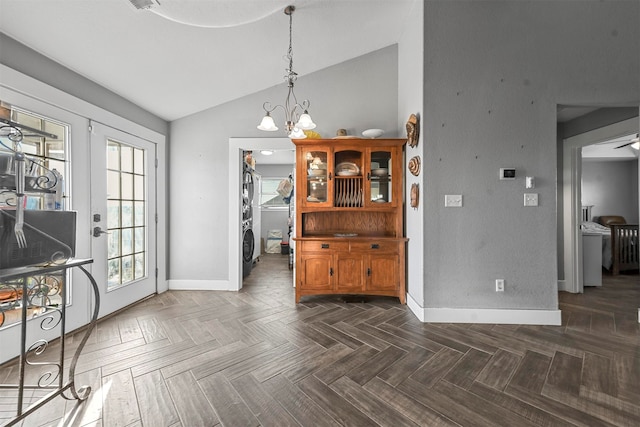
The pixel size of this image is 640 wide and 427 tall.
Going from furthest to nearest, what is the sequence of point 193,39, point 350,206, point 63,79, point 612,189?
point 612,189
point 350,206
point 193,39
point 63,79

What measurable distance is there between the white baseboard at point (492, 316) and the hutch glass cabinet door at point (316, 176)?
5.42 ft

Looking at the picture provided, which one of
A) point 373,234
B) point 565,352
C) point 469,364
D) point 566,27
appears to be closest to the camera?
point 469,364

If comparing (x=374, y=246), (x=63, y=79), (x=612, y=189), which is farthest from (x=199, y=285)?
(x=612, y=189)

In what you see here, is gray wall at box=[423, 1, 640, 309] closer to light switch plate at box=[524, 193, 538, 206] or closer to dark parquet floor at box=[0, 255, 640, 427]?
light switch plate at box=[524, 193, 538, 206]

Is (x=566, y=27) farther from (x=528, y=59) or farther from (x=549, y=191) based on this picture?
(x=549, y=191)

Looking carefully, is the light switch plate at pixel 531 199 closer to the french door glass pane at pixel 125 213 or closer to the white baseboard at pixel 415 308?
the white baseboard at pixel 415 308

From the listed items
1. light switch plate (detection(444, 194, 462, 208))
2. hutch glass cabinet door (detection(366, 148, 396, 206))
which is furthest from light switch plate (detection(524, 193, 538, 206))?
hutch glass cabinet door (detection(366, 148, 396, 206))

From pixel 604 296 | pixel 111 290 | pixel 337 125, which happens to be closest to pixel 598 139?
pixel 604 296

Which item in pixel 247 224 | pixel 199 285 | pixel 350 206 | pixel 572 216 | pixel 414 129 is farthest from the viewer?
pixel 247 224

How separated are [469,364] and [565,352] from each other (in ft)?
2.78

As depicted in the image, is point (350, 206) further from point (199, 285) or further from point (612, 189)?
point (612, 189)

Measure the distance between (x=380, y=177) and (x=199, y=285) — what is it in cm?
286

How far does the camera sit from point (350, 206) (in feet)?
10.6

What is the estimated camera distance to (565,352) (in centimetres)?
201
